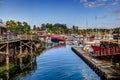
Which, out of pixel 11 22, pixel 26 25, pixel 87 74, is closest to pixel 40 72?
pixel 87 74

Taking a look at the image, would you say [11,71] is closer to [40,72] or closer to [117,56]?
[40,72]

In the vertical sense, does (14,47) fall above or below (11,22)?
below

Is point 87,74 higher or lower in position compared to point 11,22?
lower

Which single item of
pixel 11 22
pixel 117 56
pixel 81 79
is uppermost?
pixel 11 22

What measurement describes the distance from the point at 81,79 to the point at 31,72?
10159 mm

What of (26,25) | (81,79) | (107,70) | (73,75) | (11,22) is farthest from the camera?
(26,25)

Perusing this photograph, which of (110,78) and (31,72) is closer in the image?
(110,78)

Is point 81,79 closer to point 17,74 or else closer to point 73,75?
point 73,75

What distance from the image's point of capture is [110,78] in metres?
30.8

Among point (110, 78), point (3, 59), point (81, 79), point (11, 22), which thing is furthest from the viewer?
point (11, 22)

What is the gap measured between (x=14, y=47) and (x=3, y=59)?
1033cm

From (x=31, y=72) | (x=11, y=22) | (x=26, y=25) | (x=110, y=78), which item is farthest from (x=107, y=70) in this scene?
(x=26, y=25)

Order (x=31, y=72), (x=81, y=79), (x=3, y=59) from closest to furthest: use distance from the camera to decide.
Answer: (x=81, y=79)
(x=31, y=72)
(x=3, y=59)

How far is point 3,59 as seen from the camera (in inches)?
1905
